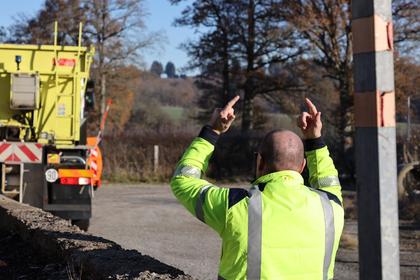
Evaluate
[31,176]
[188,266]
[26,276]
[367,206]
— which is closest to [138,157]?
[31,176]

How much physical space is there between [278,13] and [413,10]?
22.4 feet

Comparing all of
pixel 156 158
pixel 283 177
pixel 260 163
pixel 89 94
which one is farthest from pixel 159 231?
pixel 156 158

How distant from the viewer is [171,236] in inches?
475

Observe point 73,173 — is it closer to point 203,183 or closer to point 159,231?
point 159,231

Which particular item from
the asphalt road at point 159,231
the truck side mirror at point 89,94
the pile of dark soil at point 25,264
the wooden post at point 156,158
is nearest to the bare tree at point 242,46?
the wooden post at point 156,158

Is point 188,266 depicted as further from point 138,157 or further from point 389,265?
point 138,157

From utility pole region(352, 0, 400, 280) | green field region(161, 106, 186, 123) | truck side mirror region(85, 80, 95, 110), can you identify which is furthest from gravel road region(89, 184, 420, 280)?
green field region(161, 106, 186, 123)

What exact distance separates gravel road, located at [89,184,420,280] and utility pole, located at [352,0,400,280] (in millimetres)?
5576

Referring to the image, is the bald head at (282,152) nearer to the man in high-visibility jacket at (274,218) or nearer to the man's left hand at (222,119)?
the man in high-visibility jacket at (274,218)

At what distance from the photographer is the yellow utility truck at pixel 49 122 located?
1080cm

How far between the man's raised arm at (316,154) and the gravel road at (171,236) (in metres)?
5.00

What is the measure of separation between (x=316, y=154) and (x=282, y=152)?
49 cm

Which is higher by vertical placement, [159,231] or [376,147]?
[376,147]

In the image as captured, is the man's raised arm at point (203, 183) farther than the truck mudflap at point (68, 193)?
No
